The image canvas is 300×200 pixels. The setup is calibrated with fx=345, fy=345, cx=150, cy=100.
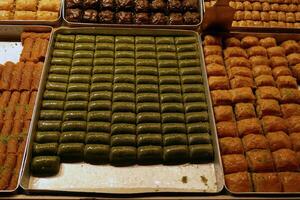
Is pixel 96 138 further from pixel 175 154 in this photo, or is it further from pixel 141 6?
pixel 141 6

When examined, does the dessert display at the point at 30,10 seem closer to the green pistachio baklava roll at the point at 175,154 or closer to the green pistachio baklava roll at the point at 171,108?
the green pistachio baklava roll at the point at 171,108

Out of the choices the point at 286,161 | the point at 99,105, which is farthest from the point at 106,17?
the point at 286,161

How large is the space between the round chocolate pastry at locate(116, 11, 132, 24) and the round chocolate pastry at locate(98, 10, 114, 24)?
0.10 metres

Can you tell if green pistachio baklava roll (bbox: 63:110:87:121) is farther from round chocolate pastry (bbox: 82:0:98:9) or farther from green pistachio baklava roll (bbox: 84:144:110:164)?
round chocolate pastry (bbox: 82:0:98:9)

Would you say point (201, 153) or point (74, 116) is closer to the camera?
point (201, 153)

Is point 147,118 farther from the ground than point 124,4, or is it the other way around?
point 124,4

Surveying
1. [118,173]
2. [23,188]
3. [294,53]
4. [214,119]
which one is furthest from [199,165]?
[294,53]

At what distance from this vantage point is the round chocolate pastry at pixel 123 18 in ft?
18.9

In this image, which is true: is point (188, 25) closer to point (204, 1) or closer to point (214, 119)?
point (204, 1)

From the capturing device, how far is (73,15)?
569cm

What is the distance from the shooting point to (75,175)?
4203 millimetres

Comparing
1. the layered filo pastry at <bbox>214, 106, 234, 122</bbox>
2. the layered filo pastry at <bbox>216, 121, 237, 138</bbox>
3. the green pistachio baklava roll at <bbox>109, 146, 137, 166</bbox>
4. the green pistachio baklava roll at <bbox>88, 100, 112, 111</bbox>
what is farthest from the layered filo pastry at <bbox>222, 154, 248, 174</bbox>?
the green pistachio baklava roll at <bbox>88, 100, 112, 111</bbox>

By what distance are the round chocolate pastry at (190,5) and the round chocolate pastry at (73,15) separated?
5.91 feet

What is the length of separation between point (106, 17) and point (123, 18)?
283 mm
